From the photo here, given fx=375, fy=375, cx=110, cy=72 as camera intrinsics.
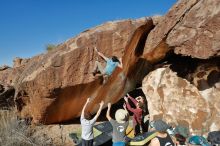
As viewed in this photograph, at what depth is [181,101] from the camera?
374 inches

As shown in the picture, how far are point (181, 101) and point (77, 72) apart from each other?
2.78 m

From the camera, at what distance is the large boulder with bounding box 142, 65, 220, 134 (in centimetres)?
908

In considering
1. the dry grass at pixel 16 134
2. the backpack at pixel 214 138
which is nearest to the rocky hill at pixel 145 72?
the dry grass at pixel 16 134

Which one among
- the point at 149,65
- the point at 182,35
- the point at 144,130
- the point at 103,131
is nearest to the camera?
the point at 182,35

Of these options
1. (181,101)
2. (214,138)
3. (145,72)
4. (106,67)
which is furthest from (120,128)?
(145,72)

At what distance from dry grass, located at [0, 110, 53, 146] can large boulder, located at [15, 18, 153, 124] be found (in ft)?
1.98

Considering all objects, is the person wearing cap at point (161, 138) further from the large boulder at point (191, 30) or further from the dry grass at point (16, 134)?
the dry grass at point (16, 134)

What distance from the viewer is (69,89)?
984 centimetres

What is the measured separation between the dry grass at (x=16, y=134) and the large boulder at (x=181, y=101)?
3.05 meters

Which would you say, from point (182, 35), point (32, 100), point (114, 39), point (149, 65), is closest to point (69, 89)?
point (32, 100)

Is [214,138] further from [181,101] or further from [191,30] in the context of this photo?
[191,30]

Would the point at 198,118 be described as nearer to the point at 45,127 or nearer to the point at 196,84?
the point at 196,84

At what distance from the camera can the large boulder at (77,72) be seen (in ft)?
31.9

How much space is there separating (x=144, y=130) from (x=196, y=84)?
6.03 ft
